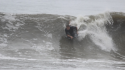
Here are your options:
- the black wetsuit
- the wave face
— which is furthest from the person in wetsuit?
the wave face

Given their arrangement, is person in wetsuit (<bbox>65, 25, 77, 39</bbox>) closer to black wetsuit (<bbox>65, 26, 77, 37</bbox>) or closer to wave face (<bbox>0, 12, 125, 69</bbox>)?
black wetsuit (<bbox>65, 26, 77, 37</bbox>)

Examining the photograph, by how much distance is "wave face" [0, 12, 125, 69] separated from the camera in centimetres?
929

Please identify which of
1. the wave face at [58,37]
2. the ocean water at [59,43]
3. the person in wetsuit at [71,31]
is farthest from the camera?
the person in wetsuit at [71,31]

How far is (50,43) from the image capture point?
10523 millimetres

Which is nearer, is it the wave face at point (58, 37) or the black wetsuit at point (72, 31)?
the wave face at point (58, 37)

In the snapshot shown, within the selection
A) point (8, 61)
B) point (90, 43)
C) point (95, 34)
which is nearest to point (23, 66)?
point (8, 61)

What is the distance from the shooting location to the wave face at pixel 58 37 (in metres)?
9.29

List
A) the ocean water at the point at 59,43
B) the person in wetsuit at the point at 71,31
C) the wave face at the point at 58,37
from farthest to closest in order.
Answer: the person in wetsuit at the point at 71,31 → the wave face at the point at 58,37 → the ocean water at the point at 59,43

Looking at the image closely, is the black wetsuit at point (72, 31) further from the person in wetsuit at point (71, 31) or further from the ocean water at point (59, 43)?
the ocean water at point (59, 43)

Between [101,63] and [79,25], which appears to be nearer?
[101,63]

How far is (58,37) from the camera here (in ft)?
36.7

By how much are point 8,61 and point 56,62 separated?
5.92ft

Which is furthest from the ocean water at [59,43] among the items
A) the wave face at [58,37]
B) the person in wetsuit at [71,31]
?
the person in wetsuit at [71,31]

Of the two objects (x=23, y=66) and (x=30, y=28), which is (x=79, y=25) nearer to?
(x=30, y=28)
